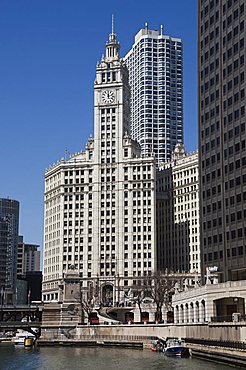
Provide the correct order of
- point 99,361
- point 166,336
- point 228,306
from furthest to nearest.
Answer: point 166,336
point 99,361
point 228,306

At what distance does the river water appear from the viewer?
104250 millimetres

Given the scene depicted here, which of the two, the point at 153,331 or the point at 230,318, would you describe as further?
the point at 153,331

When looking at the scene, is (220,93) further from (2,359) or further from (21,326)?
(21,326)

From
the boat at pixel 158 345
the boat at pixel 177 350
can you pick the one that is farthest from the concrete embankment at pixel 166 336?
the boat at pixel 158 345

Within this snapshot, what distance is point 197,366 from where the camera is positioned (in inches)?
3962

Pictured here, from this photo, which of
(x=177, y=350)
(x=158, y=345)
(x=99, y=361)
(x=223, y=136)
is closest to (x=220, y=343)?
(x=177, y=350)

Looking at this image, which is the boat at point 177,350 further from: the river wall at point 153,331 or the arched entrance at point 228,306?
the arched entrance at point 228,306

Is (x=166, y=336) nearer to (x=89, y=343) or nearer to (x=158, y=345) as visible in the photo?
(x=158, y=345)

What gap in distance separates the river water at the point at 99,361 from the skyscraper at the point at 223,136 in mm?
26536

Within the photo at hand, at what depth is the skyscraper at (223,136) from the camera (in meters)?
137

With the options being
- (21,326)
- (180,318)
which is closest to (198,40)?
(180,318)

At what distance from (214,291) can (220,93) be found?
48699 mm

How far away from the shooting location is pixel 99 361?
119 meters

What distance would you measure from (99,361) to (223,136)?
55409 millimetres
